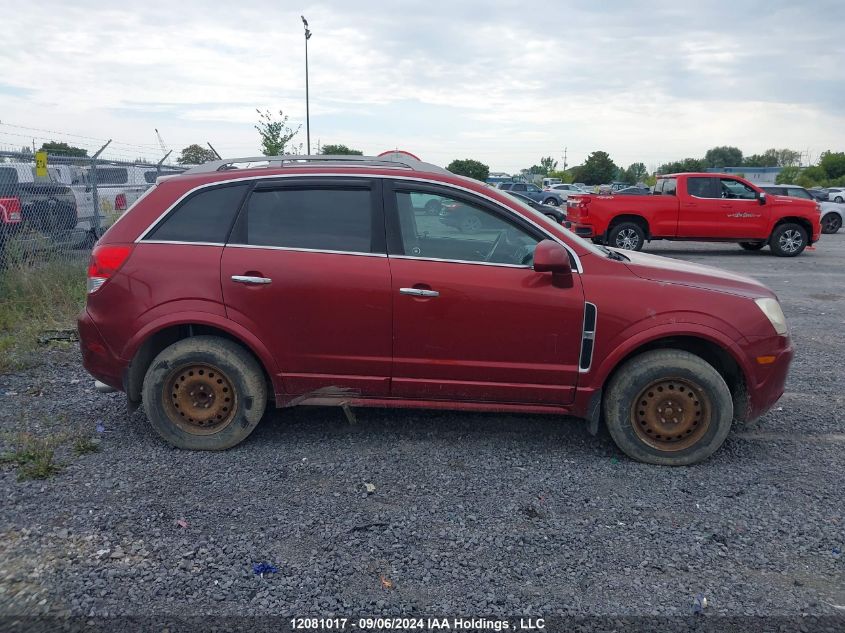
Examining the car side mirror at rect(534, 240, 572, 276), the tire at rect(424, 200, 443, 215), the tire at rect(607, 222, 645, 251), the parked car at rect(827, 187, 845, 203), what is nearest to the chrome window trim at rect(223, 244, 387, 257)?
the tire at rect(424, 200, 443, 215)

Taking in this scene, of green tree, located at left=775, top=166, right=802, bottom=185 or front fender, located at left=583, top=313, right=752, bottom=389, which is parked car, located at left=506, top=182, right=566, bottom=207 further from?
green tree, located at left=775, top=166, right=802, bottom=185

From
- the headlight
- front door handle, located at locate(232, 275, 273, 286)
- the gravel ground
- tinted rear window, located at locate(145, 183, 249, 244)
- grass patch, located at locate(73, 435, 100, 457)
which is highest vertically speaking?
tinted rear window, located at locate(145, 183, 249, 244)

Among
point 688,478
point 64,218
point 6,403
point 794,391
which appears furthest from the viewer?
point 64,218

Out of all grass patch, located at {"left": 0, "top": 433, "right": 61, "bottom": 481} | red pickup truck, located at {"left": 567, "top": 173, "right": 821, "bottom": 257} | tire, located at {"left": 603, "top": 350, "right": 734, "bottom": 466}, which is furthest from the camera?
red pickup truck, located at {"left": 567, "top": 173, "right": 821, "bottom": 257}

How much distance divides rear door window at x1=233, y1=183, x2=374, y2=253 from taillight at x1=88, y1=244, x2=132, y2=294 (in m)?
0.72

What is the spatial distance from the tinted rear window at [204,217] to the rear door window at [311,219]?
10 cm

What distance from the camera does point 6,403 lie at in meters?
5.17

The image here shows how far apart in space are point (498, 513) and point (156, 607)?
1.70 m

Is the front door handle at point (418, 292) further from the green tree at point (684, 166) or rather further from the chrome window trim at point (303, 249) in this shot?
the green tree at point (684, 166)

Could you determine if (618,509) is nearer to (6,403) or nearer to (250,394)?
(250,394)

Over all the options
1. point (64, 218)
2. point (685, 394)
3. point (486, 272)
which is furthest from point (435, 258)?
point (64, 218)

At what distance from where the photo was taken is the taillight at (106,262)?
4277mm

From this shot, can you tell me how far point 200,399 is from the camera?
439cm

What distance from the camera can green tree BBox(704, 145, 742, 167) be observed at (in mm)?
95000
